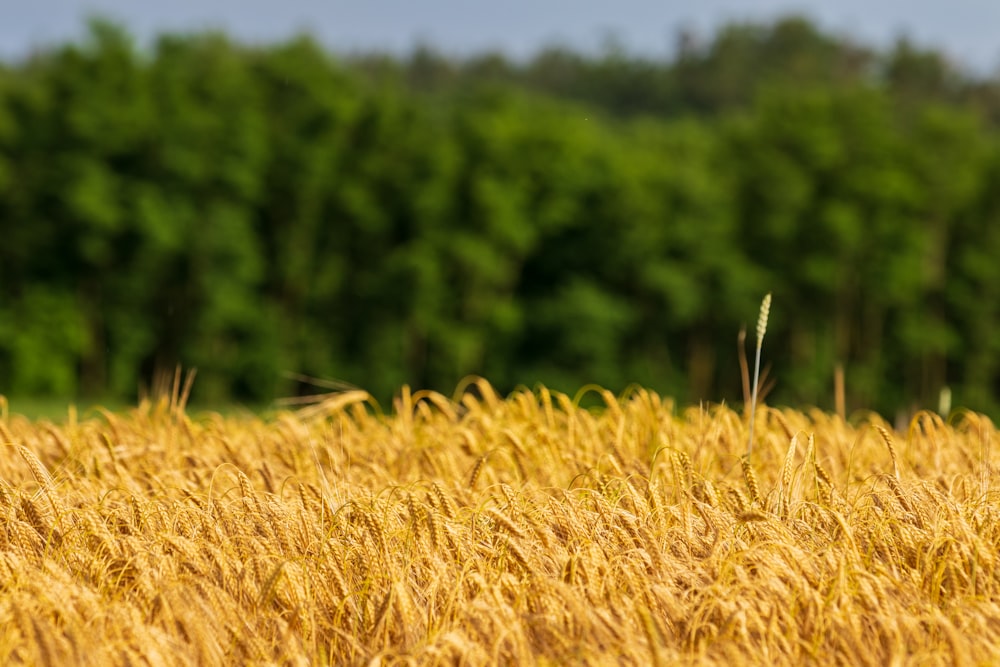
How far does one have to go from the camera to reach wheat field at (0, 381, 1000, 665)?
3.53m

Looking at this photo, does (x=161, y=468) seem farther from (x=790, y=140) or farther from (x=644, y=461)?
(x=790, y=140)

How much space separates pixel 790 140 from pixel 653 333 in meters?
10.1

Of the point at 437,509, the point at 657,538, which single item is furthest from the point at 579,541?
the point at 437,509

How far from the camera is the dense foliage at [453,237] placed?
3694cm

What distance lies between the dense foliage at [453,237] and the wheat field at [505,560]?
102ft

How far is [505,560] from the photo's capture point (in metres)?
4.15

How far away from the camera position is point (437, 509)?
4582 mm

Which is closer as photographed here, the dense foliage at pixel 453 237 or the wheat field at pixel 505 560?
the wheat field at pixel 505 560

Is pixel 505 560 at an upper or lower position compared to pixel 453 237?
upper

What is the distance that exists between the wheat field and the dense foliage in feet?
102

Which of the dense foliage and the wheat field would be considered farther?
the dense foliage

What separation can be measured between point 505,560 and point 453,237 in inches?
1390

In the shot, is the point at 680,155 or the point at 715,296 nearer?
the point at 715,296

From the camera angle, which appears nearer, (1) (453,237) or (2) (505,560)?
(2) (505,560)
